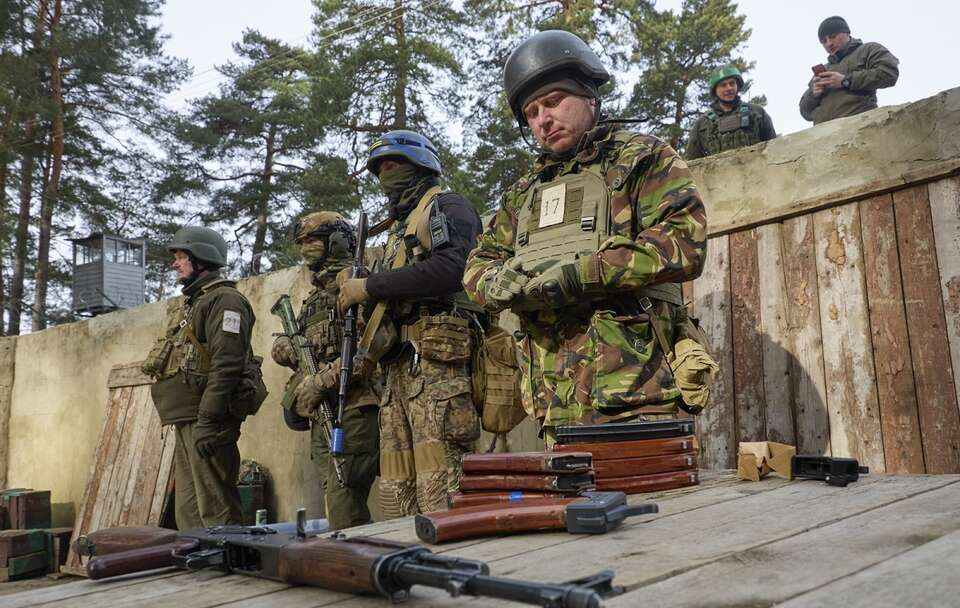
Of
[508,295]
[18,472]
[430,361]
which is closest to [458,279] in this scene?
[430,361]

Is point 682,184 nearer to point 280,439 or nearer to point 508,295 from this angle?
point 508,295

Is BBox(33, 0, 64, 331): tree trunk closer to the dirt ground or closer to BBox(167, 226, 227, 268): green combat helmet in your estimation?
the dirt ground

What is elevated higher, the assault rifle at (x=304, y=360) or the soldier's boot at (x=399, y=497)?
the assault rifle at (x=304, y=360)

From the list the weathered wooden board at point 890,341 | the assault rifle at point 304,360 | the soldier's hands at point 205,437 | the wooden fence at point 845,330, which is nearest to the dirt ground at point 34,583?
the soldier's hands at point 205,437

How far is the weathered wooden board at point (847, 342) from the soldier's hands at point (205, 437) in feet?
12.1

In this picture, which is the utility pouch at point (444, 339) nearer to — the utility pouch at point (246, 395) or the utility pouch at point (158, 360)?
the utility pouch at point (246, 395)

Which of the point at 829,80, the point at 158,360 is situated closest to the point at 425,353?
the point at 158,360

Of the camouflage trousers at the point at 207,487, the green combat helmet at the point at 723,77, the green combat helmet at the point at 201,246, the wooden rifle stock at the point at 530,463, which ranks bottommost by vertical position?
the camouflage trousers at the point at 207,487

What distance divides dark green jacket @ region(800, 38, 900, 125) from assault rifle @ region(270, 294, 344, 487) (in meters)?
4.06

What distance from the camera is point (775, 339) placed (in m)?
4.14

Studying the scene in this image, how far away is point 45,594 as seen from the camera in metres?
1.47

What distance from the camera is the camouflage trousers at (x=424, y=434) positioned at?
365 cm

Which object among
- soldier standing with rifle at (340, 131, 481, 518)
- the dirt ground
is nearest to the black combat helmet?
soldier standing with rifle at (340, 131, 481, 518)

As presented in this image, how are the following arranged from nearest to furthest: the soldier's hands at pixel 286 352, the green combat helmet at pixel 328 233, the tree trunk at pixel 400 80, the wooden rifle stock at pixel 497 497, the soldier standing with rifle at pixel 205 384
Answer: the wooden rifle stock at pixel 497 497, the green combat helmet at pixel 328 233, the soldier's hands at pixel 286 352, the soldier standing with rifle at pixel 205 384, the tree trunk at pixel 400 80
